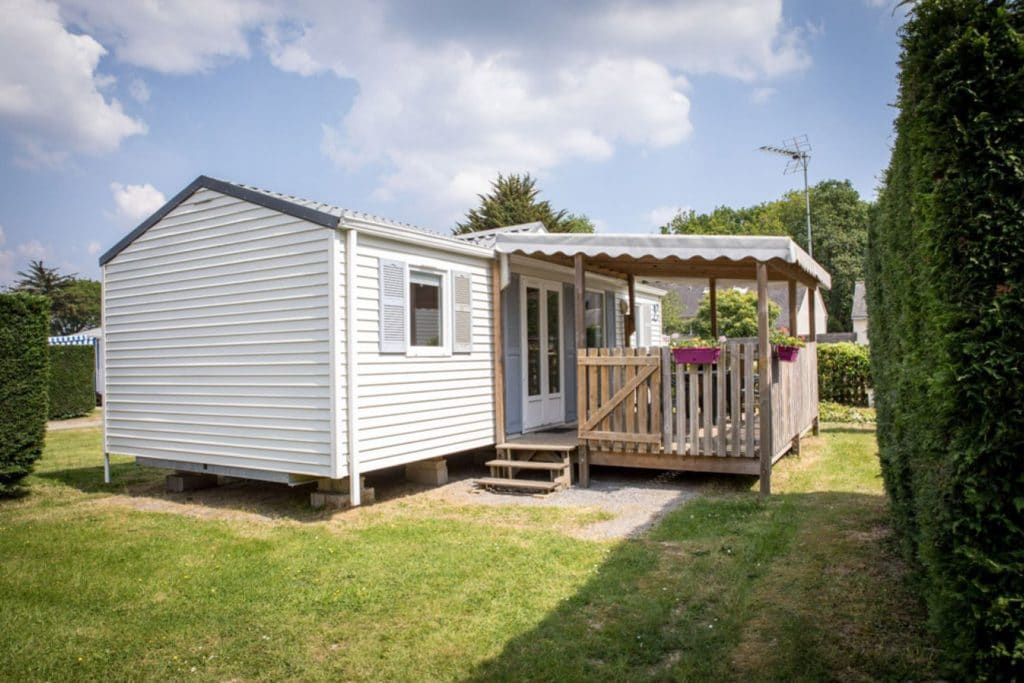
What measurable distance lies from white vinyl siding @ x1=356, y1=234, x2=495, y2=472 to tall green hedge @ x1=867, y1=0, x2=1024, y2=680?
5.24 m

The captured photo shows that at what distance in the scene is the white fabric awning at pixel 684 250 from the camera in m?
6.82

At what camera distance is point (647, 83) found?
454 inches

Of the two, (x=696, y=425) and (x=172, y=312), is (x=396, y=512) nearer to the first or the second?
(x=696, y=425)

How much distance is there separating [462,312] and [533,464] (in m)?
2.07

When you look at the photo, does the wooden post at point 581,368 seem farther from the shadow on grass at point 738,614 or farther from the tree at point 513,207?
the tree at point 513,207

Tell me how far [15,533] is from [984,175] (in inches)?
318

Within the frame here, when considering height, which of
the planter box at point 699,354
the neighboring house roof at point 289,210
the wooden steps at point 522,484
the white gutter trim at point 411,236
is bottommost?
the wooden steps at point 522,484

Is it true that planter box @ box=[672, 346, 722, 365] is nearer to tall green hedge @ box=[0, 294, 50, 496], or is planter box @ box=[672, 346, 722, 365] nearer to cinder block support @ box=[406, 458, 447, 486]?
cinder block support @ box=[406, 458, 447, 486]

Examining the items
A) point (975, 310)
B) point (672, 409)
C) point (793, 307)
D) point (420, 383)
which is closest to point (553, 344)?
point (672, 409)

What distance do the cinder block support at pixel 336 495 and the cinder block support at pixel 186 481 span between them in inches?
90.4

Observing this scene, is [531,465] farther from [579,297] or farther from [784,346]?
[784,346]

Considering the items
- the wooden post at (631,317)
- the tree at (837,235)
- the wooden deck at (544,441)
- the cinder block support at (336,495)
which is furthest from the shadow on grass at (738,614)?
the tree at (837,235)

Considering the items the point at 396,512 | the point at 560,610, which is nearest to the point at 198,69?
the point at 396,512

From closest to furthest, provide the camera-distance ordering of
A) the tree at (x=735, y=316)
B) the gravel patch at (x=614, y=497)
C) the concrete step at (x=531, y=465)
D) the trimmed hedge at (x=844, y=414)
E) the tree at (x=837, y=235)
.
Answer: the gravel patch at (x=614, y=497), the concrete step at (x=531, y=465), the trimmed hedge at (x=844, y=414), the tree at (x=735, y=316), the tree at (x=837, y=235)
